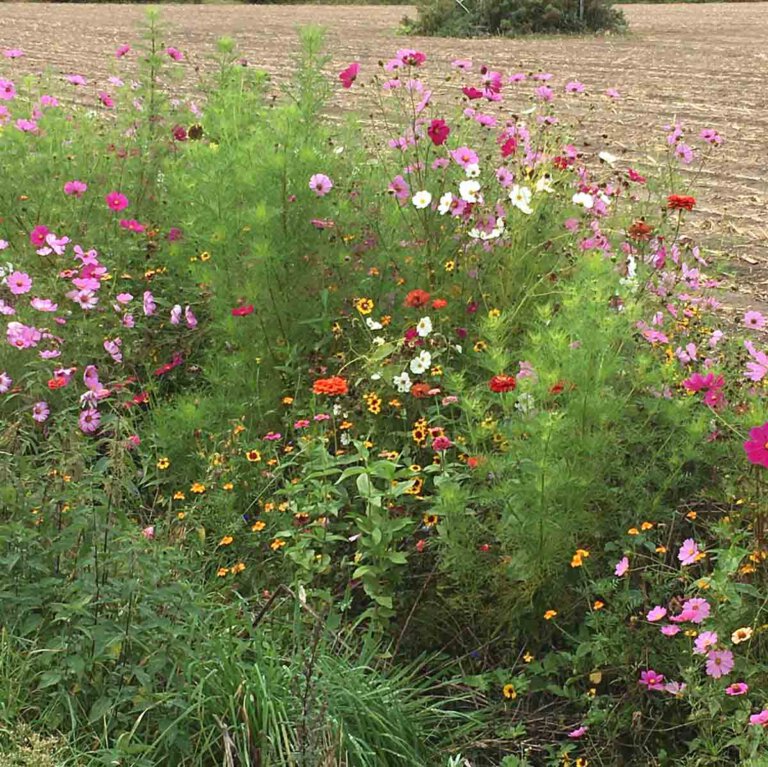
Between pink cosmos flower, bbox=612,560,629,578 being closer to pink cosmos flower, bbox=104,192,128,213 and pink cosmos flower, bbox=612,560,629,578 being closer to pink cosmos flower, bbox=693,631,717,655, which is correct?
pink cosmos flower, bbox=693,631,717,655

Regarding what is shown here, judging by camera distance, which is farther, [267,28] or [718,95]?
[267,28]

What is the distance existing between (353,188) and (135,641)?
2.04m

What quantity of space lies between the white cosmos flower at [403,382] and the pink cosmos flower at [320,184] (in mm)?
686

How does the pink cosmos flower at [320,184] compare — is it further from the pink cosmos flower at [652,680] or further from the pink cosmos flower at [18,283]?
the pink cosmos flower at [652,680]

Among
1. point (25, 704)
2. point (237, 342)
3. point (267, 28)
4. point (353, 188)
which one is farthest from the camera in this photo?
point (267, 28)

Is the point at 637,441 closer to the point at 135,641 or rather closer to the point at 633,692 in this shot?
the point at 633,692

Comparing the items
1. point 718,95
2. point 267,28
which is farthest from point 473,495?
point 267,28

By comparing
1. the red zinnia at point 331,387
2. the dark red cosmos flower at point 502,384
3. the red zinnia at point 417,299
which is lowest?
the red zinnia at point 331,387

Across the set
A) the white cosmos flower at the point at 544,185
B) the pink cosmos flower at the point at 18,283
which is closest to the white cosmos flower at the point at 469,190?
the white cosmos flower at the point at 544,185

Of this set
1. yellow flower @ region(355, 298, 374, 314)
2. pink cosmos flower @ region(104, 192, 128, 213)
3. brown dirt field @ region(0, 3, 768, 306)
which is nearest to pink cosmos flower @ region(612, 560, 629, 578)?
yellow flower @ region(355, 298, 374, 314)

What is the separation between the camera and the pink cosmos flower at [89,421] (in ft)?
10.8

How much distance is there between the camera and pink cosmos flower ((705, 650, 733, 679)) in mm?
2348

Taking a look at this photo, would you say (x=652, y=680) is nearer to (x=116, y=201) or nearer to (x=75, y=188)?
(x=116, y=201)

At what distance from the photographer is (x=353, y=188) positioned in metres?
3.94
